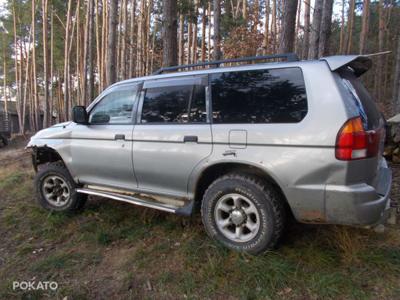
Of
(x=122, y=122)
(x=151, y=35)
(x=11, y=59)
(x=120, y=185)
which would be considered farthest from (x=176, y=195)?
(x=11, y=59)

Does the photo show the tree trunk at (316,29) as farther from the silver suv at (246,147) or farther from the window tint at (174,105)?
the window tint at (174,105)

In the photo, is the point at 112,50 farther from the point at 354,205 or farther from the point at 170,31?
the point at 354,205

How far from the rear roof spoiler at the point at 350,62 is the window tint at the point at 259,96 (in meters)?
0.29

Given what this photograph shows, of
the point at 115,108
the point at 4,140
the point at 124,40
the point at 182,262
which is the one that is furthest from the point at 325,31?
the point at 4,140

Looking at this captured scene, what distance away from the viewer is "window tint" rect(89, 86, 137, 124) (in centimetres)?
415

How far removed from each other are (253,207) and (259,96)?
1122 mm

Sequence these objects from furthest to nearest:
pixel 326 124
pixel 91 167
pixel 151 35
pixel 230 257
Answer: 1. pixel 151 35
2. pixel 91 167
3. pixel 230 257
4. pixel 326 124

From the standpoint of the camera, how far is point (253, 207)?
3.16m

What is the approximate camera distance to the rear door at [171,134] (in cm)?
346

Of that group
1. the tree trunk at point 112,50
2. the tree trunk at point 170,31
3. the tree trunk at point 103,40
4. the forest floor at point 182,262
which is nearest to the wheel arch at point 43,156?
the forest floor at point 182,262

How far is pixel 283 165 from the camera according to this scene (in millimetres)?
2920

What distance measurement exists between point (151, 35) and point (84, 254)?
2070 centimetres

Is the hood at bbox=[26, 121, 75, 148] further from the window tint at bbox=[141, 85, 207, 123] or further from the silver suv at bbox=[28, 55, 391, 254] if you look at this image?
the window tint at bbox=[141, 85, 207, 123]

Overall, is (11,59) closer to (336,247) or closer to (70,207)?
(70,207)
